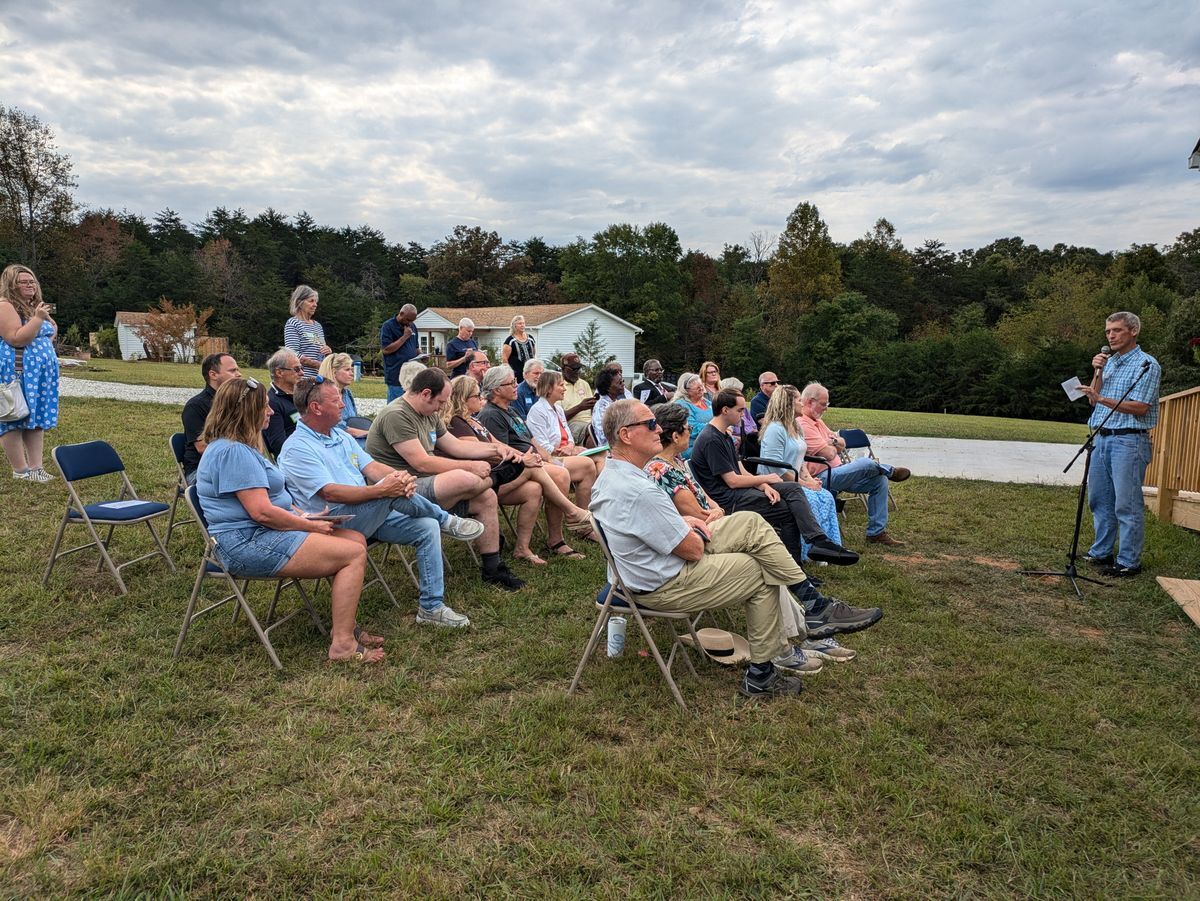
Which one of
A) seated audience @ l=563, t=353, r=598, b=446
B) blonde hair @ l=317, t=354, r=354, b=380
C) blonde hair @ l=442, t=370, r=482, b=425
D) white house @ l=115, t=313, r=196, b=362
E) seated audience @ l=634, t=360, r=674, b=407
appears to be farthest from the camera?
white house @ l=115, t=313, r=196, b=362

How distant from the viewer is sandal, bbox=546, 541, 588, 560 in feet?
18.8

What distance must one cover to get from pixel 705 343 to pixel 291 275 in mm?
34453

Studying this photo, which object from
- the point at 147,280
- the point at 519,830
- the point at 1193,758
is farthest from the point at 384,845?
the point at 147,280

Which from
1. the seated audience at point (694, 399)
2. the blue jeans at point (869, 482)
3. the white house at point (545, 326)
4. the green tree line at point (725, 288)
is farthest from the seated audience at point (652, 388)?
the white house at point (545, 326)

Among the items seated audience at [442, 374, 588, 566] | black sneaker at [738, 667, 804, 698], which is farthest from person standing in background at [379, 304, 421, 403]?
black sneaker at [738, 667, 804, 698]

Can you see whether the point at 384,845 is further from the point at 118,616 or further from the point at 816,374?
the point at 816,374

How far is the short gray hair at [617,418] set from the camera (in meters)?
3.47

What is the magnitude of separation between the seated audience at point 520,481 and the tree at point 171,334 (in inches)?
1437

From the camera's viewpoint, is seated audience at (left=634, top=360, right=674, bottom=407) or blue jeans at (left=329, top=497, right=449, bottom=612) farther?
seated audience at (left=634, top=360, right=674, bottom=407)

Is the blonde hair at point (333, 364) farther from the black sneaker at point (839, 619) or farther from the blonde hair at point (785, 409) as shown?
the black sneaker at point (839, 619)

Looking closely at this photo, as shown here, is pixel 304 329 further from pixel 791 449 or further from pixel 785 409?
pixel 791 449

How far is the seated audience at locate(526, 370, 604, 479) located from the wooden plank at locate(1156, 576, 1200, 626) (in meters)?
4.20

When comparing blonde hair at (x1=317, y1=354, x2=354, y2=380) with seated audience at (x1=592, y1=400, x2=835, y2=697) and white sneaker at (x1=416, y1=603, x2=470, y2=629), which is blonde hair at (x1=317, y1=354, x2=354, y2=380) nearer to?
white sneaker at (x1=416, y1=603, x2=470, y2=629)

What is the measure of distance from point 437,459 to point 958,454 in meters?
10.4
